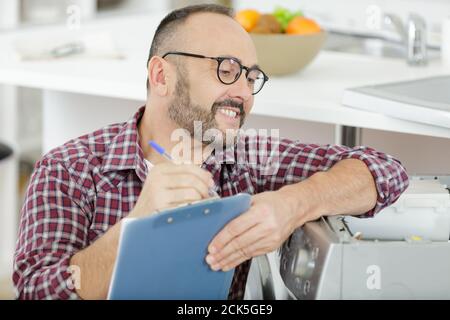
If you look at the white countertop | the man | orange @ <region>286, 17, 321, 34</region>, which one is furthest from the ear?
orange @ <region>286, 17, 321, 34</region>

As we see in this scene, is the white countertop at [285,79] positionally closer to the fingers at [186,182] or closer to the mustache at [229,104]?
the mustache at [229,104]

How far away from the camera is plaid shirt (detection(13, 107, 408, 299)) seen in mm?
1479

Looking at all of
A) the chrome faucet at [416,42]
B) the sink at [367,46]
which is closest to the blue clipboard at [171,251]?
the chrome faucet at [416,42]

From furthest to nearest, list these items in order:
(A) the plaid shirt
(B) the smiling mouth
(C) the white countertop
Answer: (C) the white countertop
(B) the smiling mouth
(A) the plaid shirt

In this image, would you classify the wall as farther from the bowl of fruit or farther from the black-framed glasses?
the black-framed glasses

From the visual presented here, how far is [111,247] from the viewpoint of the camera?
1372mm

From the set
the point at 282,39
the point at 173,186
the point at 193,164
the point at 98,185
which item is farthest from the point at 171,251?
the point at 282,39

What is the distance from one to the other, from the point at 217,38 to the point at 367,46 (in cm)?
170

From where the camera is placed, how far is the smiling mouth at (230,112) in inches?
64.0

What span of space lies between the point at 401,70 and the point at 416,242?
4.63ft

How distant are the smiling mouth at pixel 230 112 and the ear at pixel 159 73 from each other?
114 mm

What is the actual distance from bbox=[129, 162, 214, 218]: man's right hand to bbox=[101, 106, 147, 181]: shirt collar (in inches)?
12.0

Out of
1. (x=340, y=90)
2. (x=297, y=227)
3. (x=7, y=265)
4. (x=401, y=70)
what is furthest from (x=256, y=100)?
(x=7, y=265)
